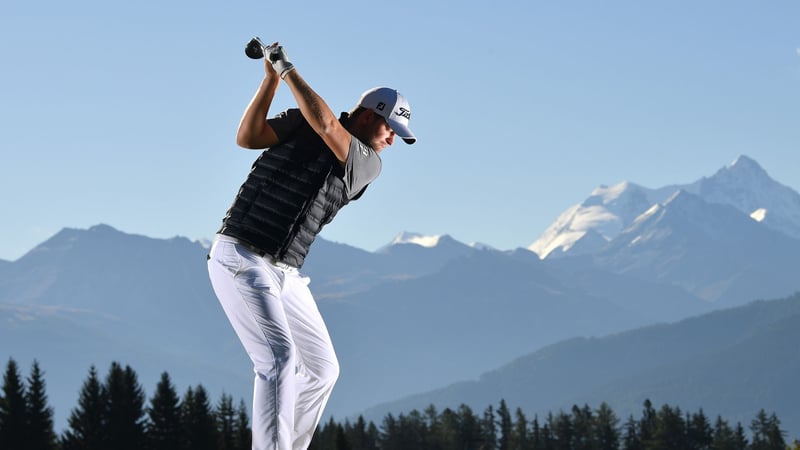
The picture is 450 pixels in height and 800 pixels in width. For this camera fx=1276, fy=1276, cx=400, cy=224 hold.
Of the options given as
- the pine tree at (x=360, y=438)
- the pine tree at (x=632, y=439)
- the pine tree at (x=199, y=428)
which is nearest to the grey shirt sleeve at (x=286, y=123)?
the pine tree at (x=199, y=428)

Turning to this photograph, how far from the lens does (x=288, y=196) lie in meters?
8.92

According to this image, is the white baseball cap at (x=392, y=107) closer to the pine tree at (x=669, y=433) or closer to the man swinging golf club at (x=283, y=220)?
the man swinging golf club at (x=283, y=220)

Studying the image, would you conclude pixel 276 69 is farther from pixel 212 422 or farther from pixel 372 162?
pixel 212 422

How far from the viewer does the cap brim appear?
904 cm

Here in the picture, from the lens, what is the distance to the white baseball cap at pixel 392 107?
29.9 ft

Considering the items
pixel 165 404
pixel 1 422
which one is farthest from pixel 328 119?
pixel 165 404

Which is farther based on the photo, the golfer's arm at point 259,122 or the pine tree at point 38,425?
the pine tree at point 38,425

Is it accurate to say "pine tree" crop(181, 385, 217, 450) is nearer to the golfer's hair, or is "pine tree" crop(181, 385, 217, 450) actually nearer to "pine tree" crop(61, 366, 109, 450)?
"pine tree" crop(61, 366, 109, 450)

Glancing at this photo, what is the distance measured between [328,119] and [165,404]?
327 feet

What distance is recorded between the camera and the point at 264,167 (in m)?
8.96

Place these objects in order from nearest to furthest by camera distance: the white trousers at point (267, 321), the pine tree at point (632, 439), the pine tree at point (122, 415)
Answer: the white trousers at point (267, 321) → the pine tree at point (122, 415) → the pine tree at point (632, 439)

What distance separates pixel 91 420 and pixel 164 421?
5868mm

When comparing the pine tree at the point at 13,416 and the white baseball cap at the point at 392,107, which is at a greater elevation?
the pine tree at the point at 13,416

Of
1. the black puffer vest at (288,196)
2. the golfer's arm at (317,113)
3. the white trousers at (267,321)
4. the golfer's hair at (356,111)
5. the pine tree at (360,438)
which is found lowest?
the white trousers at (267,321)
